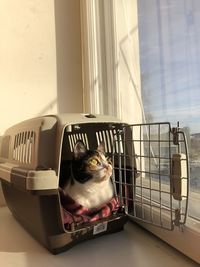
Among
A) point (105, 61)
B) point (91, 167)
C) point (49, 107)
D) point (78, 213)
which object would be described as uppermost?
point (105, 61)

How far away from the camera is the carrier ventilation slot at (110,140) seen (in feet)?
2.74

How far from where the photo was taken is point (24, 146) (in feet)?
2.64

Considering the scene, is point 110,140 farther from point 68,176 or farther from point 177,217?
point 177,217

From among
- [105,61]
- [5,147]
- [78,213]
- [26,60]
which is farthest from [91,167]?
[26,60]

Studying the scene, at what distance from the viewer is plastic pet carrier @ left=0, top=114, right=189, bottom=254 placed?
63 centimetres

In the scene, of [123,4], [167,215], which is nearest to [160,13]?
[123,4]

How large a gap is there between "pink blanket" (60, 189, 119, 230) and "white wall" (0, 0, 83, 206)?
0.59 m

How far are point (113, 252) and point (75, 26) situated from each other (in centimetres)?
101

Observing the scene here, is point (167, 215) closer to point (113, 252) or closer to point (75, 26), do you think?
point (113, 252)

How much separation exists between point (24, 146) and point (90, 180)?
0.67ft

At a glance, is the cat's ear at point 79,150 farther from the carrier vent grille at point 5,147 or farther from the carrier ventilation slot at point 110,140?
the carrier vent grille at point 5,147

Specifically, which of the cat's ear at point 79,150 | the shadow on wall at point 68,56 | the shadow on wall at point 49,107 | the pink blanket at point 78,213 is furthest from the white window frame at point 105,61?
the pink blanket at point 78,213

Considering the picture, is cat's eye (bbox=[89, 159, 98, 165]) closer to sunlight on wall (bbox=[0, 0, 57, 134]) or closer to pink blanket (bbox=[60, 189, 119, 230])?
pink blanket (bbox=[60, 189, 119, 230])

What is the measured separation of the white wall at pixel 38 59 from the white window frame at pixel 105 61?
6 centimetres
